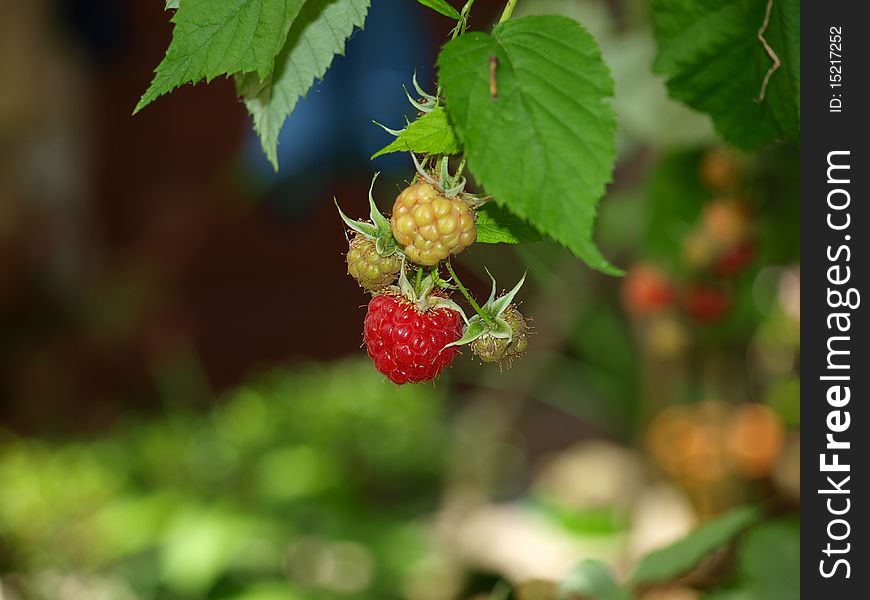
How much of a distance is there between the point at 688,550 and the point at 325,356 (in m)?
2.65

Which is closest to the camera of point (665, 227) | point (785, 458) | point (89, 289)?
point (665, 227)

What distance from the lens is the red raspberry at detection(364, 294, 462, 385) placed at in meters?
0.32

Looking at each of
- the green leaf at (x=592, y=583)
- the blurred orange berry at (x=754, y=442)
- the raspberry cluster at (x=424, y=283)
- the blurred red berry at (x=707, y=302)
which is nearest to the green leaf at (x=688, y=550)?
the green leaf at (x=592, y=583)

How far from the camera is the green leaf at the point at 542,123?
258 mm

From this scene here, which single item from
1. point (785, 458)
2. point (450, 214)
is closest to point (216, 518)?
point (785, 458)

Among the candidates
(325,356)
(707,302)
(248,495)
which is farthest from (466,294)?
(325,356)

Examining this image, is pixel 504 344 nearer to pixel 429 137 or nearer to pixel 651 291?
pixel 429 137

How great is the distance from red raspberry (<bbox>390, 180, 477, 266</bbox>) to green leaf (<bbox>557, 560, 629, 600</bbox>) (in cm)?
22

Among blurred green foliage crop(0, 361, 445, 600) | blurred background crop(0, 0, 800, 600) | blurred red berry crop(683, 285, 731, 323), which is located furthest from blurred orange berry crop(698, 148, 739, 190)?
blurred green foliage crop(0, 361, 445, 600)

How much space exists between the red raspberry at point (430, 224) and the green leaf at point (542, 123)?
0.08ft

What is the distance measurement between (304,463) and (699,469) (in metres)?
0.78

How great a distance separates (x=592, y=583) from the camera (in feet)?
1.44

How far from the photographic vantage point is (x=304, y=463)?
5.50 feet

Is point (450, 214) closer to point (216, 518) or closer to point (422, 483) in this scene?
point (216, 518)
